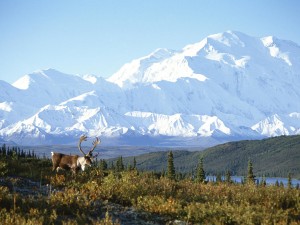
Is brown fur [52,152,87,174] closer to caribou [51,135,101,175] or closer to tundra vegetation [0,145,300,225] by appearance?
caribou [51,135,101,175]

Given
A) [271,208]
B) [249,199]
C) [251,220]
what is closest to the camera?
[251,220]

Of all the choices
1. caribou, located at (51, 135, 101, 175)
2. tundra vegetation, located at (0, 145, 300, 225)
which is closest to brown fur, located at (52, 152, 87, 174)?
caribou, located at (51, 135, 101, 175)

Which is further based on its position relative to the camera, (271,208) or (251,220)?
(271,208)

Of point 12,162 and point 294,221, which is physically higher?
point 12,162

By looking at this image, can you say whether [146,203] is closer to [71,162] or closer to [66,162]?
[71,162]

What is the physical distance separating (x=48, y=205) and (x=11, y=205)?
3.54ft

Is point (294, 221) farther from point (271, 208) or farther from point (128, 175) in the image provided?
point (128, 175)

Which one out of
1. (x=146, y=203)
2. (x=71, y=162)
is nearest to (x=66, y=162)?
(x=71, y=162)

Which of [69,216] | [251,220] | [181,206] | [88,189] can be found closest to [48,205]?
[69,216]

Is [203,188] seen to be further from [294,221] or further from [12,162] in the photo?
[12,162]

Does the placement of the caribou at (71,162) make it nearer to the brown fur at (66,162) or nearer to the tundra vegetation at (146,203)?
the brown fur at (66,162)

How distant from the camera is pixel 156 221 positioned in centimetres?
1430

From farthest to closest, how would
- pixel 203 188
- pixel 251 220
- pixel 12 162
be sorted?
pixel 12 162, pixel 203 188, pixel 251 220

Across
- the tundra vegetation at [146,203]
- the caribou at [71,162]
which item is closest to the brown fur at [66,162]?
the caribou at [71,162]
